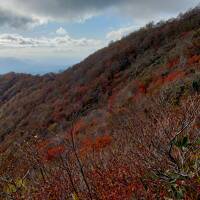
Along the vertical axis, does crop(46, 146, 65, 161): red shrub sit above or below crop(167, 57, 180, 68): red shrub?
above

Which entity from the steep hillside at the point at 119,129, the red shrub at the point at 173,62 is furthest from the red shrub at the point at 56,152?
the red shrub at the point at 173,62

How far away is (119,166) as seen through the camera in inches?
225

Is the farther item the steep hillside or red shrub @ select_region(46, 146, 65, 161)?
red shrub @ select_region(46, 146, 65, 161)

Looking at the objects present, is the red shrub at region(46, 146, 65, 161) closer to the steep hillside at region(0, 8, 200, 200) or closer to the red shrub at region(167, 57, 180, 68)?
the steep hillside at region(0, 8, 200, 200)

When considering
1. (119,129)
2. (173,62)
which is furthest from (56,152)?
(173,62)

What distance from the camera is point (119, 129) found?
10805 mm

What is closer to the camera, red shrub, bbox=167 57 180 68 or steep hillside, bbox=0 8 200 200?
steep hillside, bbox=0 8 200 200

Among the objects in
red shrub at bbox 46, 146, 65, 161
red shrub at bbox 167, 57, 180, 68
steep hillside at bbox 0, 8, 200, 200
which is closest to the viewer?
steep hillside at bbox 0, 8, 200, 200

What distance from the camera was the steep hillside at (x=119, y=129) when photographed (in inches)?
205

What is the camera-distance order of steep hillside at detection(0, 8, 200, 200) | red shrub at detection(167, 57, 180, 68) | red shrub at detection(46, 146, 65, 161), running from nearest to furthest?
steep hillside at detection(0, 8, 200, 200) → red shrub at detection(46, 146, 65, 161) → red shrub at detection(167, 57, 180, 68)

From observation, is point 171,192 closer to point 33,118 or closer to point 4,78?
point 33,118

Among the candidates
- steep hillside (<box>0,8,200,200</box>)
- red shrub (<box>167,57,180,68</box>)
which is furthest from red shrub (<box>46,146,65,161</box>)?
red shrub (<box>167,57,180,68</box>)

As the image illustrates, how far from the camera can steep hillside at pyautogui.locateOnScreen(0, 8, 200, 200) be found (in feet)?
17.1

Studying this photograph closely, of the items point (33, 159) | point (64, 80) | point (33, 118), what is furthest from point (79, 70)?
point (33, 159)
